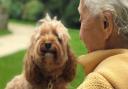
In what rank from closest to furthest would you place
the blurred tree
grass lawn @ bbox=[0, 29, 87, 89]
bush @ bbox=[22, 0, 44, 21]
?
grass lawn @ bbox=[0, 29, 87, 89]
the blurred tree
bush @ bbox=[22, 0, 44, 21]

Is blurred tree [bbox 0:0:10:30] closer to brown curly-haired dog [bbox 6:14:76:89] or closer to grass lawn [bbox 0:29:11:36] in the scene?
grass lawn [bbox 0:29:11:36]

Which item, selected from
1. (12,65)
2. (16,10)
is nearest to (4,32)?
(16,10)

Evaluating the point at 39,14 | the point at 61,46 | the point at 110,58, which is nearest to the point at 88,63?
the point at 110,58

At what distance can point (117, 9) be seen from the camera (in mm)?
2311

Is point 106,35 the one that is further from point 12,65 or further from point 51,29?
point 12,65

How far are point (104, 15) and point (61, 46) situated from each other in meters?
2.79

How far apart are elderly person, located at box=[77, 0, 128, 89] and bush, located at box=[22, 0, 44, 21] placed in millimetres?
19382

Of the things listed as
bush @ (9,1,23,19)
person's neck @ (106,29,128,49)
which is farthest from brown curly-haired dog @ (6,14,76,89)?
bush @ (9,1,23,19)

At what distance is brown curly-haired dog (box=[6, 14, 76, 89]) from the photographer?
16.5 feet

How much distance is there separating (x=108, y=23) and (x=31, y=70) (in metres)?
3.09

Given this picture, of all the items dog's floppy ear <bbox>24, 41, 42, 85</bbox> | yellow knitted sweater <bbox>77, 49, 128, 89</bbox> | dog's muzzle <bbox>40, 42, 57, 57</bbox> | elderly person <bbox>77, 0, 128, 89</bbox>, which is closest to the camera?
yellow knitted sweater <bbox>77, 49, 128, 89</bbox>

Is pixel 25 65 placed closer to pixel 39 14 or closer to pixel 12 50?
pixel 12 50

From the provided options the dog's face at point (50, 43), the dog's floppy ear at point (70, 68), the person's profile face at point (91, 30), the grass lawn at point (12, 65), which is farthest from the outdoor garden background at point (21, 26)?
the person's profile face at point (91, 30)

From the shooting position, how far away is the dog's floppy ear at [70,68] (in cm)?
537
